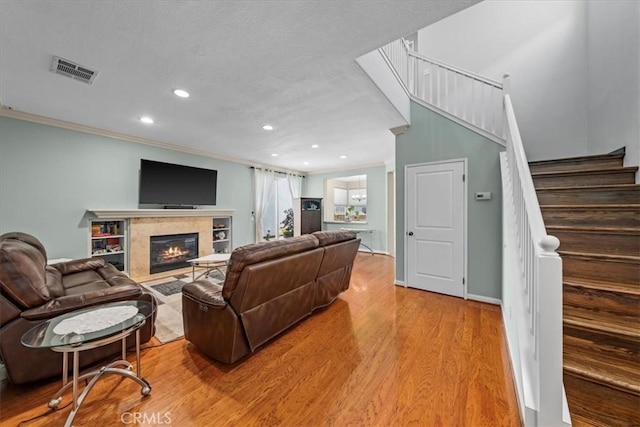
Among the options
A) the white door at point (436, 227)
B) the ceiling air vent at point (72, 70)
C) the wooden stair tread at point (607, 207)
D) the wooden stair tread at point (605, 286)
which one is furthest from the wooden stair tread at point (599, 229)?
the ceiling air vent at point (72, 70)

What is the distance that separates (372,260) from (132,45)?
214 inches

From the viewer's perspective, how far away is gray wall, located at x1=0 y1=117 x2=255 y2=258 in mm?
3295

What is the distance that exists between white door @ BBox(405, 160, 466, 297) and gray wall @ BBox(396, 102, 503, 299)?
109mm

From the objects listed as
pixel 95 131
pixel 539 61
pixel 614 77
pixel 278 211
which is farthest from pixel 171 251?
pixel 539 61

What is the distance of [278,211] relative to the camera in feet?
24.1

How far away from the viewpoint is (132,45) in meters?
1.96

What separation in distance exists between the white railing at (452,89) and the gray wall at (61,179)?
4.66m

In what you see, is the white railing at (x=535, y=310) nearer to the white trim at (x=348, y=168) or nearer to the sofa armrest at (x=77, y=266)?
the white trim at (x=348, y=168)

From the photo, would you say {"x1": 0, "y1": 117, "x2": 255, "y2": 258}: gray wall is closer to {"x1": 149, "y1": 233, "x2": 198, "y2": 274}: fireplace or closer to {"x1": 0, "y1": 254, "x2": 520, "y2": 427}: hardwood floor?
{"x1": 149, "y1": 233, "x2": 198, "y2": 274}: fireplace

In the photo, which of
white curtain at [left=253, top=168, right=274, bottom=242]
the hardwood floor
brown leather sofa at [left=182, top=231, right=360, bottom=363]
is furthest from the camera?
white curtain at [left=253, top=168, right=274, bottom=242]

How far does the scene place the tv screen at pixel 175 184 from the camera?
4.47 meters

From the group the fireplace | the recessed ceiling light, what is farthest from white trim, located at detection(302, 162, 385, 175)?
the recessed ceiling light

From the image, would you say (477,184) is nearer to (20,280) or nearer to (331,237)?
(331,237)

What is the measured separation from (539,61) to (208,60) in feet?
14.9
